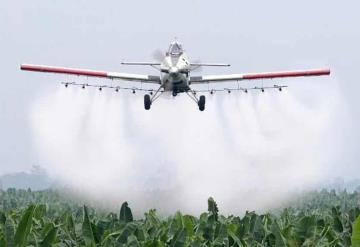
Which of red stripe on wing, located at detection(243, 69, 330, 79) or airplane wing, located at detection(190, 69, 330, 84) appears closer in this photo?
airplane wing, located at detection(190, 69, 330, 84)

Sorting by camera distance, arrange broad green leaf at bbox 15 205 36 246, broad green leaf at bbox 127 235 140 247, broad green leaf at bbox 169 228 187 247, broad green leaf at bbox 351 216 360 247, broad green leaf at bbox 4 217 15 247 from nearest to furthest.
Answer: broad green leaf at bbox 351 216 360 247 < broad green leaf at bbox 4 217 15 247 < broad green leaf at bbox 15 205 36 246 < broad green leaf at bbox 127 235 140 247 < broad green leaf at bbox 169 228 187 247

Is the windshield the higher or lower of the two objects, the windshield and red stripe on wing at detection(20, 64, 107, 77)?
the lower

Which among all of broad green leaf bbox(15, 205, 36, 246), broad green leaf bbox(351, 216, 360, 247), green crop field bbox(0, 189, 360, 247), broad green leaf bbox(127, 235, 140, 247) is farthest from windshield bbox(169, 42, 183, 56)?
broad green leaf bbox(351, 216, 360, 247)

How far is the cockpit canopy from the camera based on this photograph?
244ft

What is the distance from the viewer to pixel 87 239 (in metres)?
25.8

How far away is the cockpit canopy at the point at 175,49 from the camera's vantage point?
2932 inches

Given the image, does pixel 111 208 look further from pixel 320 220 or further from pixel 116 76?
pixel 320 220

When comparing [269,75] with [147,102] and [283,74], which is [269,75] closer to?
[283,74]

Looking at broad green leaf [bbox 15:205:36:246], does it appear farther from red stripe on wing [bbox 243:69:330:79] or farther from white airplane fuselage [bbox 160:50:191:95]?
red stripe on wing [bbox 243:69:330:79]

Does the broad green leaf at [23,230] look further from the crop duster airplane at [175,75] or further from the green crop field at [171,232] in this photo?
the crop duster airplane at [175,75]

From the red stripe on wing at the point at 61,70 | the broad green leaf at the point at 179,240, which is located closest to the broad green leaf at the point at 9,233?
the broad green leaf at the point at 179,240

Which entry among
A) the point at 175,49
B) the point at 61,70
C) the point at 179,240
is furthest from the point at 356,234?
the point at 61,70

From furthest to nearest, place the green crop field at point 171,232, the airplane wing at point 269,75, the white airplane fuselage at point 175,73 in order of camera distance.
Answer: the airplane wing at point 269,75, the white airplane fuselage at point 175,73, the green crop field at point 171,232

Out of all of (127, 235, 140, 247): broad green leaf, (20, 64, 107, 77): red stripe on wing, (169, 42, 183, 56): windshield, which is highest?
(20, 64, 107, 77): red stripe on wing
